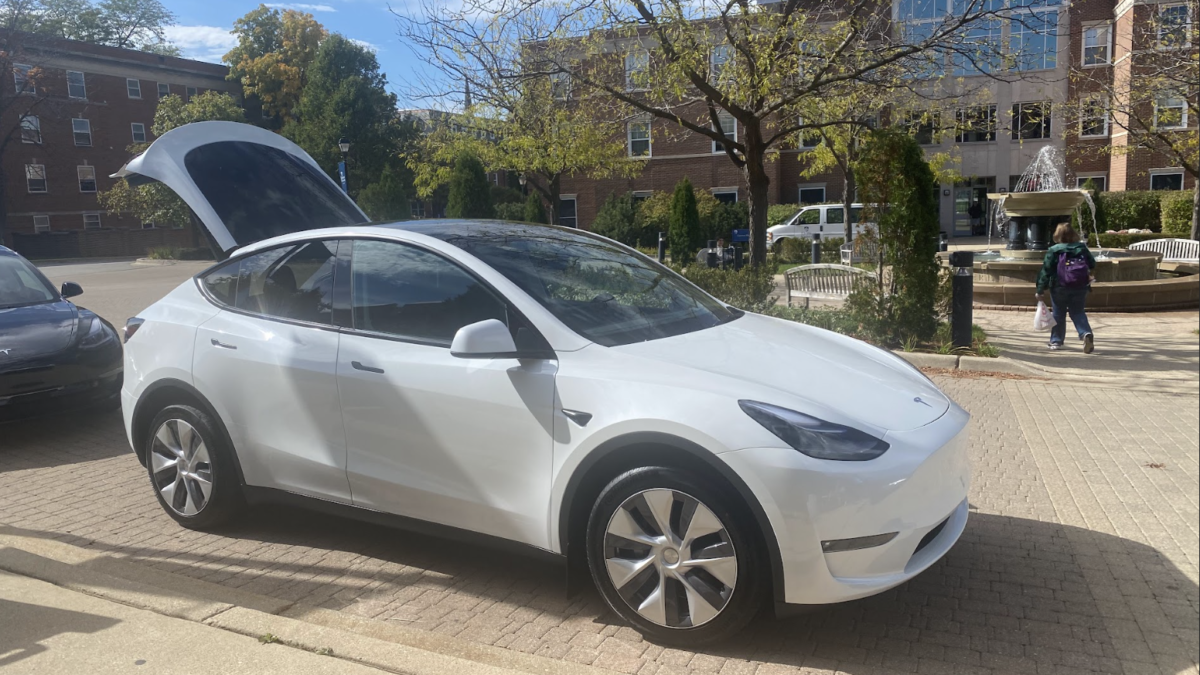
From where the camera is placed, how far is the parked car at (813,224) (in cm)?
3136

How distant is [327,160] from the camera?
51.1 metres

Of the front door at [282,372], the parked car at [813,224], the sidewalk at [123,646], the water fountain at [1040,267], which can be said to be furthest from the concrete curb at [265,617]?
the parked car at [813,224]

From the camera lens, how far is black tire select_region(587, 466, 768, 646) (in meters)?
3.28

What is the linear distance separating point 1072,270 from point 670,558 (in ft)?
27.9

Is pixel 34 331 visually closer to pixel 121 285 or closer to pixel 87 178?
pixel 121 285

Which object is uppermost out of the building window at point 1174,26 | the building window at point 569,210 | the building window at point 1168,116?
the building window at point 1174,26

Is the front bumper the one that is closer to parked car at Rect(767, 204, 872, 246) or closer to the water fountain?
the water fountain

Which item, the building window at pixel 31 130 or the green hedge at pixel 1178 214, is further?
the building window at pixel 31 130

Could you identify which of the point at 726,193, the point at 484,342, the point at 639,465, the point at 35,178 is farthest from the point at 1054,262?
the point at 35,178

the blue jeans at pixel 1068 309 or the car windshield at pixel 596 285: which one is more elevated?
the car windshield at pixel 596 285

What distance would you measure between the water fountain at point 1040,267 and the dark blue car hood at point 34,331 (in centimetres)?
1319

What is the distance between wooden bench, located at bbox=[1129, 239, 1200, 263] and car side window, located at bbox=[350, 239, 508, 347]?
17.4m

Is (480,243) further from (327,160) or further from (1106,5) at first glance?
(327,160)

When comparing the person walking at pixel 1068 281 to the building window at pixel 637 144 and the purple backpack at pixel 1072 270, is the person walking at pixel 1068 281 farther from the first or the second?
the building window at pixel 637 144
